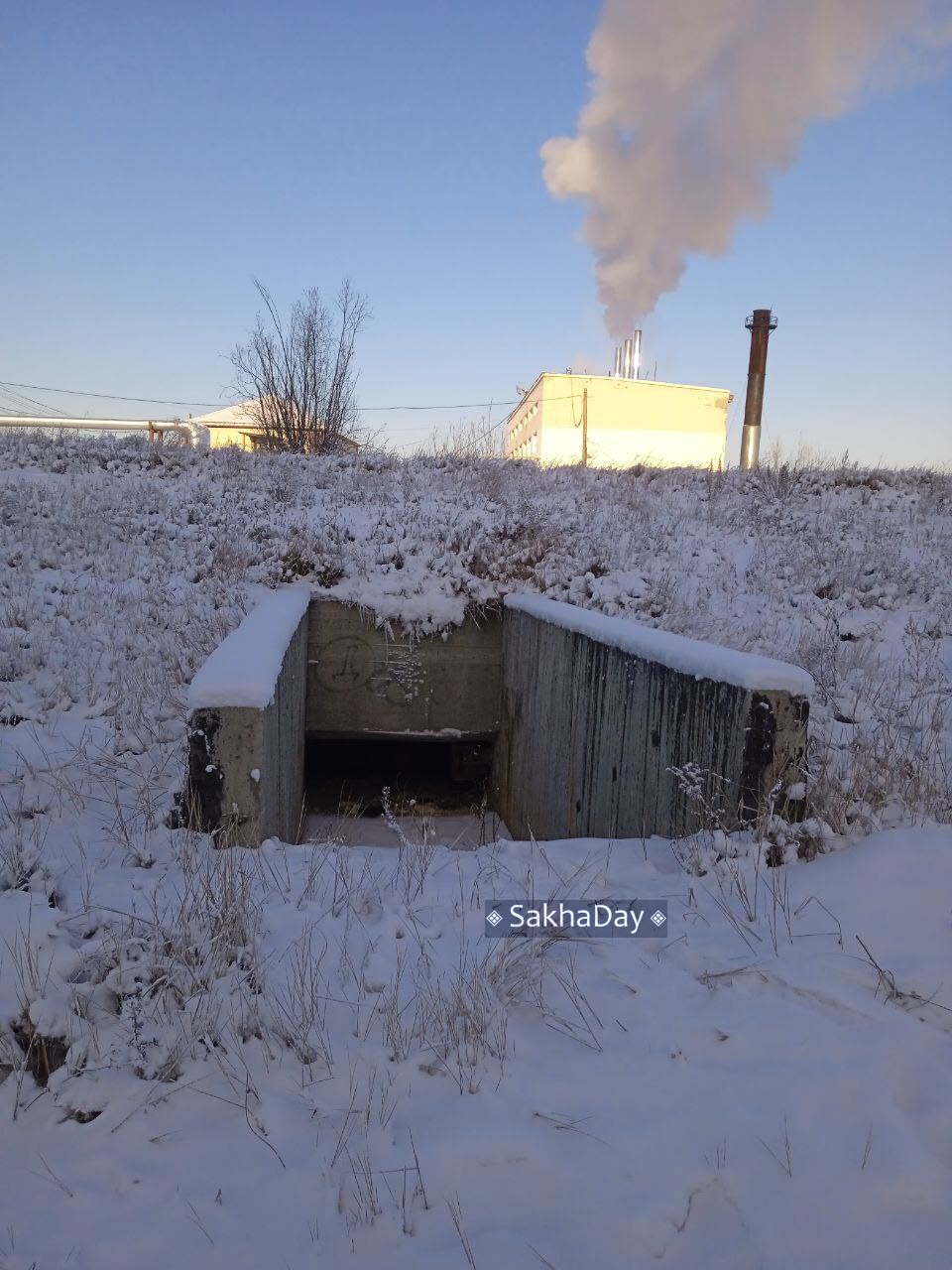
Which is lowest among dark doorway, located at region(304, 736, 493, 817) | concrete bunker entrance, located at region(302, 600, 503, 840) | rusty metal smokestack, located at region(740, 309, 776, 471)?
dark doorway, located at region(304, 736, 493, 817)

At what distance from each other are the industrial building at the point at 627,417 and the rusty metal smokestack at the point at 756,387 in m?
12.4

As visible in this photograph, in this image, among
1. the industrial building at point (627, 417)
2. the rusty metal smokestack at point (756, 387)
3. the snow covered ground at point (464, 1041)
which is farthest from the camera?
the industrial building at point (627, 417)

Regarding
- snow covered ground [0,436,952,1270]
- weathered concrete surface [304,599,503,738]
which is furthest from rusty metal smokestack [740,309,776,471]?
snow covered ground [0,436,952,1270]

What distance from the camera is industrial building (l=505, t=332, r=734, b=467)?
3391 centimetres

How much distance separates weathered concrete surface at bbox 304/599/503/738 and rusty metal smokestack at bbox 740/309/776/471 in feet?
48.1

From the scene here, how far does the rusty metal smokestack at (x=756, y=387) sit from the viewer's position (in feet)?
66.8

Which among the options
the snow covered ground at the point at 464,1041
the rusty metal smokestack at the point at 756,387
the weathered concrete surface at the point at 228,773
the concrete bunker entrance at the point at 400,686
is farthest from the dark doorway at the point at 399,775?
the rusty metal smokestack at the point at 756,387

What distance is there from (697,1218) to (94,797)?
131 inches

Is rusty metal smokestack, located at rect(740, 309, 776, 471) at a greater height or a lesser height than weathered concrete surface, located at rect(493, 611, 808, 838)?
greater

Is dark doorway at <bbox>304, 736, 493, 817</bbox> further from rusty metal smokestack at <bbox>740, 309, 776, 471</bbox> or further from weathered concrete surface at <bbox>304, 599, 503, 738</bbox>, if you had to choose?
rusty metal smokestack at <bbox>740, 309, 776, 471</bbox>

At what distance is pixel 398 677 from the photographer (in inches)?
304

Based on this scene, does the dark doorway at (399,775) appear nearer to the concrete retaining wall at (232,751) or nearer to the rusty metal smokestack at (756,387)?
the concrete retaining wall at (232,751)

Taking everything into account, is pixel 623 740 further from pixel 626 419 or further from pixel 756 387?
pixel 626 419

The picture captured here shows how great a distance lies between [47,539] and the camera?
8477 millimetres
